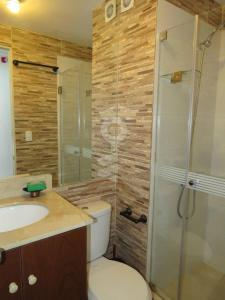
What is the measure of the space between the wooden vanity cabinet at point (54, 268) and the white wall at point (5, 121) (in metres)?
0.62

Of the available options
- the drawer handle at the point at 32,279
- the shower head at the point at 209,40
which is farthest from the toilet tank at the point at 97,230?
the shower head at the point at 209,40

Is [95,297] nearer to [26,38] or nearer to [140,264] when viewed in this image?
[140,264]

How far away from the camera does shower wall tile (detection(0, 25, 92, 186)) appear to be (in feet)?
4.86

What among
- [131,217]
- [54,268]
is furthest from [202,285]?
[54,268]

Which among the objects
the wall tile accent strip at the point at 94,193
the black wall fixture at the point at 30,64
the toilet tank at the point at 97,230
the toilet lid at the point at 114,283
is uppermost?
the black wall fixture at the point at 30,64

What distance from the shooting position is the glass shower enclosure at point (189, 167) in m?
1.64

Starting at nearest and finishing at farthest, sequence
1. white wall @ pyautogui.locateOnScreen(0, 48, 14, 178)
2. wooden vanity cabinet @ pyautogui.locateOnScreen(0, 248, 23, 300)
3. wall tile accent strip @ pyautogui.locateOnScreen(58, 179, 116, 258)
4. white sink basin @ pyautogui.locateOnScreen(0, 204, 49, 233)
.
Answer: wooden vanity cabinet @ pyautogui.locateOnScreen(0, 248, 23, 300), white sink basin @ pyautogui.locateOnScreen(0, 204, 49, 233), white wall @ pyautogui.locateOnScreen(0, 48, 14, 178), wall tile accent strip @ pyautogui.locateOnScreen(58, 179, 116, 258)

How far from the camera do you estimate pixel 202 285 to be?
6.18 ft

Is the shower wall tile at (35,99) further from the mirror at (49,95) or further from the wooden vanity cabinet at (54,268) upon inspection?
the wooden vanity cabinet at (54,268)

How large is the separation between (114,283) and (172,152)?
1.01 meters

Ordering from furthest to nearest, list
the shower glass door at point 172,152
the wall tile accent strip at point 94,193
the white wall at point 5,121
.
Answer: the wall tile accent strip at point 94,193 < the shower glass door at point 172,152 < the white wall at point 5,121

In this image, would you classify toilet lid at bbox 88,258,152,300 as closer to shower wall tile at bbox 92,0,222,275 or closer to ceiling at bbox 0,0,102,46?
shower wall tile at bbox 92,0,222,275

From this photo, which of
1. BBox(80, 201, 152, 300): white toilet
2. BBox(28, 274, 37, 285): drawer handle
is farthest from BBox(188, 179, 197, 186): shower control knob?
BBox(28, 274, 37, 285): drawer handle

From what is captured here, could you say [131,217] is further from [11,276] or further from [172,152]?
[11,276]
